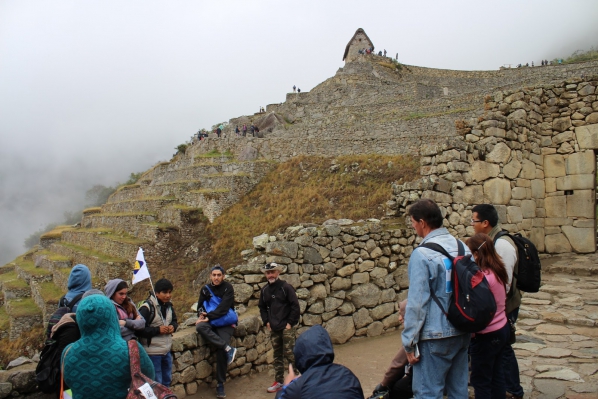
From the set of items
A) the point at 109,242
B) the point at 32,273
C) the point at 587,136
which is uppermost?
the point at 587,136

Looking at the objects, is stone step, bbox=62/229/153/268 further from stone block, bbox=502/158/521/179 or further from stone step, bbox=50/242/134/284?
stone block, bbox=502/158/521/179

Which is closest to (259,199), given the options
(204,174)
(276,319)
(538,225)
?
(204,174)

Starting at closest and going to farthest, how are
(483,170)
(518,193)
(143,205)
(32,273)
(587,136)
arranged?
1. (483,170)
2. (518,193)
3. (587,136)
4. (32,273)
5. (143,205)

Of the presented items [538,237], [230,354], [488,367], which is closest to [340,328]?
[230,354]

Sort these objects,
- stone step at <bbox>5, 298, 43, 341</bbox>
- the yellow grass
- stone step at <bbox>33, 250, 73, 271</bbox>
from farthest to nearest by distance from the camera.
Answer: stone step at <bbox>33, 250, 73, 271</bbox> < stone step at <bbox>5, 298, 43, 341</bbox> < the yellow grass

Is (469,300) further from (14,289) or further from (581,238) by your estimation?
(14,289)

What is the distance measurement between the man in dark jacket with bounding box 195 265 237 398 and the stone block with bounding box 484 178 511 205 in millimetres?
4826

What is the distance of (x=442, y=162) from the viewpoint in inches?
271

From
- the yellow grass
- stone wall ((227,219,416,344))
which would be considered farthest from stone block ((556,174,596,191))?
the yellow grass

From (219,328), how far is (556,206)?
7102mm

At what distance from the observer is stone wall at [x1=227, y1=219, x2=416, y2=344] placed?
5.95 metres

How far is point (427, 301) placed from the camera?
273cm

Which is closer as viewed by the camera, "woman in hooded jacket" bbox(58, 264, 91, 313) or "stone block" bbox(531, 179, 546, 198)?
"woman in hooded jacket" bbox(58, 264, 91, 313)

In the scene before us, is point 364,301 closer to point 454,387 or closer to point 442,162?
point 442,162
